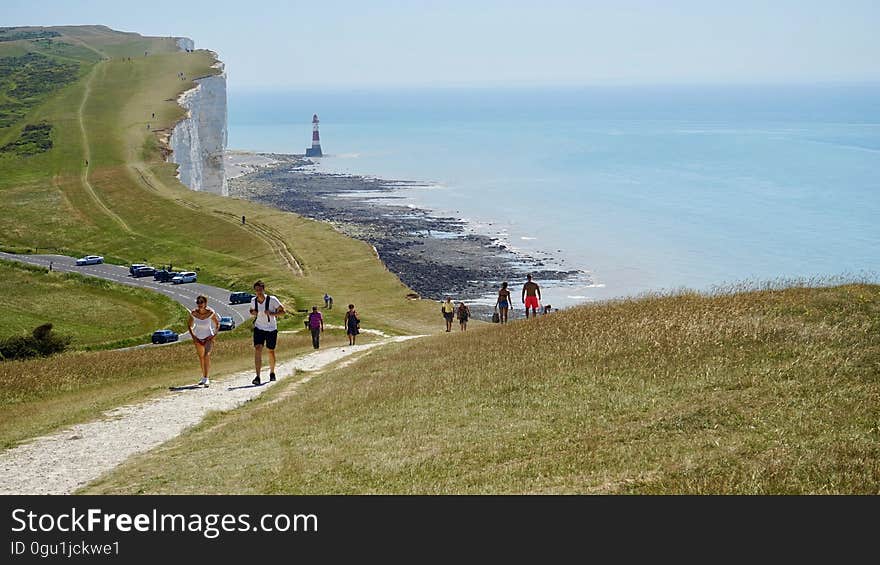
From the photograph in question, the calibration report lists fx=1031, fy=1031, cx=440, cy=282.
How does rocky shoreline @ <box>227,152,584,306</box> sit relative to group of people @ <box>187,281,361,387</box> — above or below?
below

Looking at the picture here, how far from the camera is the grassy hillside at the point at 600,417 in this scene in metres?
12.4

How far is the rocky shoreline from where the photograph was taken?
89250 millimetres

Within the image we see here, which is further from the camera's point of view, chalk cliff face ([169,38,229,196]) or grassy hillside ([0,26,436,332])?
chalk cliff face ([169,38,229,196])

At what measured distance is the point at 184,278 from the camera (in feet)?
251

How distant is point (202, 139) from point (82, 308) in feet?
238

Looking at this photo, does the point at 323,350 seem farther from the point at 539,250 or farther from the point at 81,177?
the point at 81,177

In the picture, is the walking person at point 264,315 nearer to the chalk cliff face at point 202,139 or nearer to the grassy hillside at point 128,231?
the grassy hillside at point 128,231

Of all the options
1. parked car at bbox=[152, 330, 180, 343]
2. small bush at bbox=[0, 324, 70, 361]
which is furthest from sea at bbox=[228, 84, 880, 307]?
small bush at bbox=[0, 324, 70, 361]

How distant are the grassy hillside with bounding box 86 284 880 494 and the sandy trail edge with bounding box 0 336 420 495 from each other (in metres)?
0.58

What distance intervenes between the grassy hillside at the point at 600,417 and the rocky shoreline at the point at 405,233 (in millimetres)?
59336

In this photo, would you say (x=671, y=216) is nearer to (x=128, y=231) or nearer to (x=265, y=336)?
(x=128, y=231)

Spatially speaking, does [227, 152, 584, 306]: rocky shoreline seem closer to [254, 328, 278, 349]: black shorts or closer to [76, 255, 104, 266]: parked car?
[76, 255, 104, 266]: parked car

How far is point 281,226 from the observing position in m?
96.2

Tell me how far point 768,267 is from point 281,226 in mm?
49157
